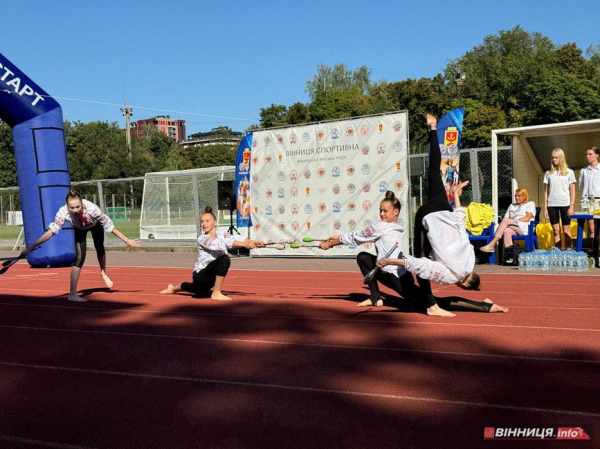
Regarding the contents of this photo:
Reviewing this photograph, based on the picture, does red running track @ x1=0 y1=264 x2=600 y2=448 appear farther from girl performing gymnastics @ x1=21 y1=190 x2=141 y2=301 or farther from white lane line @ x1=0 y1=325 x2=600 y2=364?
girl performing gymnastics @ x1=21 y1=190 x2=141 y2=301

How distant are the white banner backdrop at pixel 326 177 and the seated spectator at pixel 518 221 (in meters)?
2.18

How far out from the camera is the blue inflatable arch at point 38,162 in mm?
15891

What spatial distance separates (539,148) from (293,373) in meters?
12.5

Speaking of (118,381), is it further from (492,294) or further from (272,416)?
(492,294)

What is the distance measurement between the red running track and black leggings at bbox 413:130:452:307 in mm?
398

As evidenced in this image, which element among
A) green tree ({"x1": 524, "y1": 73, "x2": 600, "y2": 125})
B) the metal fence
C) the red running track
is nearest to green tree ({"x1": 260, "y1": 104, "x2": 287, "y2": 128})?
green tree ({"x1": 524, "y1": 73, "x2": 600, "y2": 125})

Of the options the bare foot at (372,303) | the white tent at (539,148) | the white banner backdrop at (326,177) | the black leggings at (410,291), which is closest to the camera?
the black leggings at (410,291)

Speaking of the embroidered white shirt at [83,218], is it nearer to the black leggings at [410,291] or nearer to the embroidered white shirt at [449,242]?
the black leggings at [410,291]

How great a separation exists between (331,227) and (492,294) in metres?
7.37

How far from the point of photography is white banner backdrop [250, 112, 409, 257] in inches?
631

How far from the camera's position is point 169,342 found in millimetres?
7090

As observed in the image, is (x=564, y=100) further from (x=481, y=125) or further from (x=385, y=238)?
(x=385, y=238)

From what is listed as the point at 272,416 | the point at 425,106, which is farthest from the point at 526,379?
the point at 425,106

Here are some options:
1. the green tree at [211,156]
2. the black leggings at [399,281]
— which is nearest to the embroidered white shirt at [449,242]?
the black leggings at [399,281]
